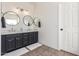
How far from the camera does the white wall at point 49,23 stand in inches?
130

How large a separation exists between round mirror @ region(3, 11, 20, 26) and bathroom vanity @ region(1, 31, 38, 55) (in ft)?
2.11

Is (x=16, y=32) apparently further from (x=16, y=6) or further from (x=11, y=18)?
(x=16, y=6)

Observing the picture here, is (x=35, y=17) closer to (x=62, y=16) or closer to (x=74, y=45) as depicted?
(x=62, y=16)

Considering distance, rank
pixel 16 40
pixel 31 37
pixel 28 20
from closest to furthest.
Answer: pixel 16 40
pixel 31 37
pixel 28 20

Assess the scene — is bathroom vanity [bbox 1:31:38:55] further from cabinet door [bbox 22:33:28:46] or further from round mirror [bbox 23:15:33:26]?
round mirror [bbox 23:15:33:26]

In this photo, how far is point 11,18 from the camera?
11.7 ft

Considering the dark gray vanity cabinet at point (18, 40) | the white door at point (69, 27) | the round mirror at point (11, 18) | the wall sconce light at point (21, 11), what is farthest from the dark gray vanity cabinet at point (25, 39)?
the white door at point (69, 27)

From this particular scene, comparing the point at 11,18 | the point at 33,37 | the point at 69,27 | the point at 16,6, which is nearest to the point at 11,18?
the point at 11,18

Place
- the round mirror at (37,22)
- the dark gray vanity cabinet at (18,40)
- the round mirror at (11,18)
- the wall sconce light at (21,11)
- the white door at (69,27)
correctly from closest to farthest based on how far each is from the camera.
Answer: the white door at (69,27) < the dark gray vanity cabinet at (18,40) < the round mirror at (11,18) < the wall sconce light at (21,11) < the round mirror at (37,22)

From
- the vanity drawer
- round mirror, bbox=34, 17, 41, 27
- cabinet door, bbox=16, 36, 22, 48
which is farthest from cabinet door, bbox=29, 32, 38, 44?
the vanity drawer

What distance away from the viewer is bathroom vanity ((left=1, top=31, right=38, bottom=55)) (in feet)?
8.98

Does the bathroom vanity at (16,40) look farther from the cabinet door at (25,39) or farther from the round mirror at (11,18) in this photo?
the round mirror at (11,18)

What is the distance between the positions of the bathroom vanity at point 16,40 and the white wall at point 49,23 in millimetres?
433

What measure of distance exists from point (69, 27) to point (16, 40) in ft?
6.16
